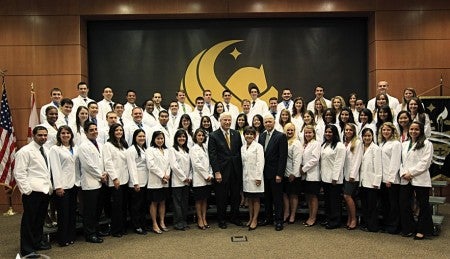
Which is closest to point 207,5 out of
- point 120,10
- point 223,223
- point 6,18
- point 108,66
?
point 120,10

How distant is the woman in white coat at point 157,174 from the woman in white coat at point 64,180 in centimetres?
98

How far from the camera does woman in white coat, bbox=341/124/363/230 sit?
18.1ft

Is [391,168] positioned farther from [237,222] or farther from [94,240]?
[94,240]

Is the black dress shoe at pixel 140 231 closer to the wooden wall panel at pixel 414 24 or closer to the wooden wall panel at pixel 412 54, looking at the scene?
the wooden wall panel at pixel 412 54

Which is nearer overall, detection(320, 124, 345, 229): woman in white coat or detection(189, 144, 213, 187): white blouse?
detection(320, 124, 345, 229): woman in white coat

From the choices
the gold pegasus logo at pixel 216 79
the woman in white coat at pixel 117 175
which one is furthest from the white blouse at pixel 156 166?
the gold pegasus logo at pixel 216 79

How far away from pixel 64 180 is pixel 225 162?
2.15m

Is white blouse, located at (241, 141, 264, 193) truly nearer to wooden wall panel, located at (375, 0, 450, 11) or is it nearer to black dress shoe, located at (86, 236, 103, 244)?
black dress shoe, located at (86, 236, 103, 244)

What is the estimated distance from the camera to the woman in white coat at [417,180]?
16.5 ft

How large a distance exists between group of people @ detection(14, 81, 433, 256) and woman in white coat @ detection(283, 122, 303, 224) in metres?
0.01

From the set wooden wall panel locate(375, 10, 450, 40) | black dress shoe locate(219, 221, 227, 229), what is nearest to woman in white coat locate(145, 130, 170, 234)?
black dress shoe locate(219, 221, 227, 229)

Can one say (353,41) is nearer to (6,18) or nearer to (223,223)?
(223,223)

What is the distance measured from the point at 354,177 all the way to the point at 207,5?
448 centimetres

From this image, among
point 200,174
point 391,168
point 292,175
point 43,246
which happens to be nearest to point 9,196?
point 43,246
